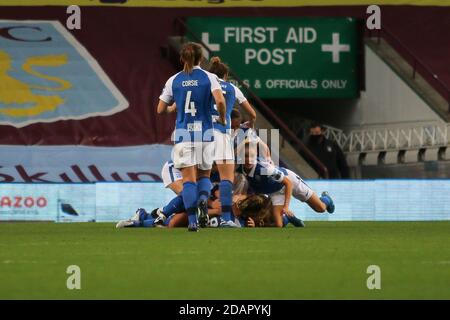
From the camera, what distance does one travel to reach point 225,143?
1423 cm

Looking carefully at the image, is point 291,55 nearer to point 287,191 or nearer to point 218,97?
point 287,191

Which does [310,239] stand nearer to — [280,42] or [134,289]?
[134,289]

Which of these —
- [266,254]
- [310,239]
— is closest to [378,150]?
[310,239]

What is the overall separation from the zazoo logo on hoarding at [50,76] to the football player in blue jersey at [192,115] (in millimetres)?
11795

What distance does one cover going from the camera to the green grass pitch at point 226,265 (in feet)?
23.9

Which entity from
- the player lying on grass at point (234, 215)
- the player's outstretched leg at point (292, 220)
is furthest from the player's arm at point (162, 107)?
the player's outstretched leg at point (292, 220)

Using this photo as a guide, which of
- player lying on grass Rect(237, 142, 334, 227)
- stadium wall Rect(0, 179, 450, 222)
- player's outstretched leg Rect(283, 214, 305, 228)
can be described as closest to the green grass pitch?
player lying on grass Rect(237, 142, 334, 227)

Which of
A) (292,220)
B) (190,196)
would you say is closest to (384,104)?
(292,220)

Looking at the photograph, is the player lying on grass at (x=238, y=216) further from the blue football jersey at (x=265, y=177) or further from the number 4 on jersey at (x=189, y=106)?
the number 4 on jersey at (x=189, y=106)

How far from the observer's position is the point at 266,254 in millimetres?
9906

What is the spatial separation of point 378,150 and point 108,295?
18799 mm

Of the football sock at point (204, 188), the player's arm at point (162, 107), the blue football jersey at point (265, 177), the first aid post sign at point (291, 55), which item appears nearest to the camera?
the player's arm at point (162, 107)

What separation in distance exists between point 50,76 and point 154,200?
593 centimetres
